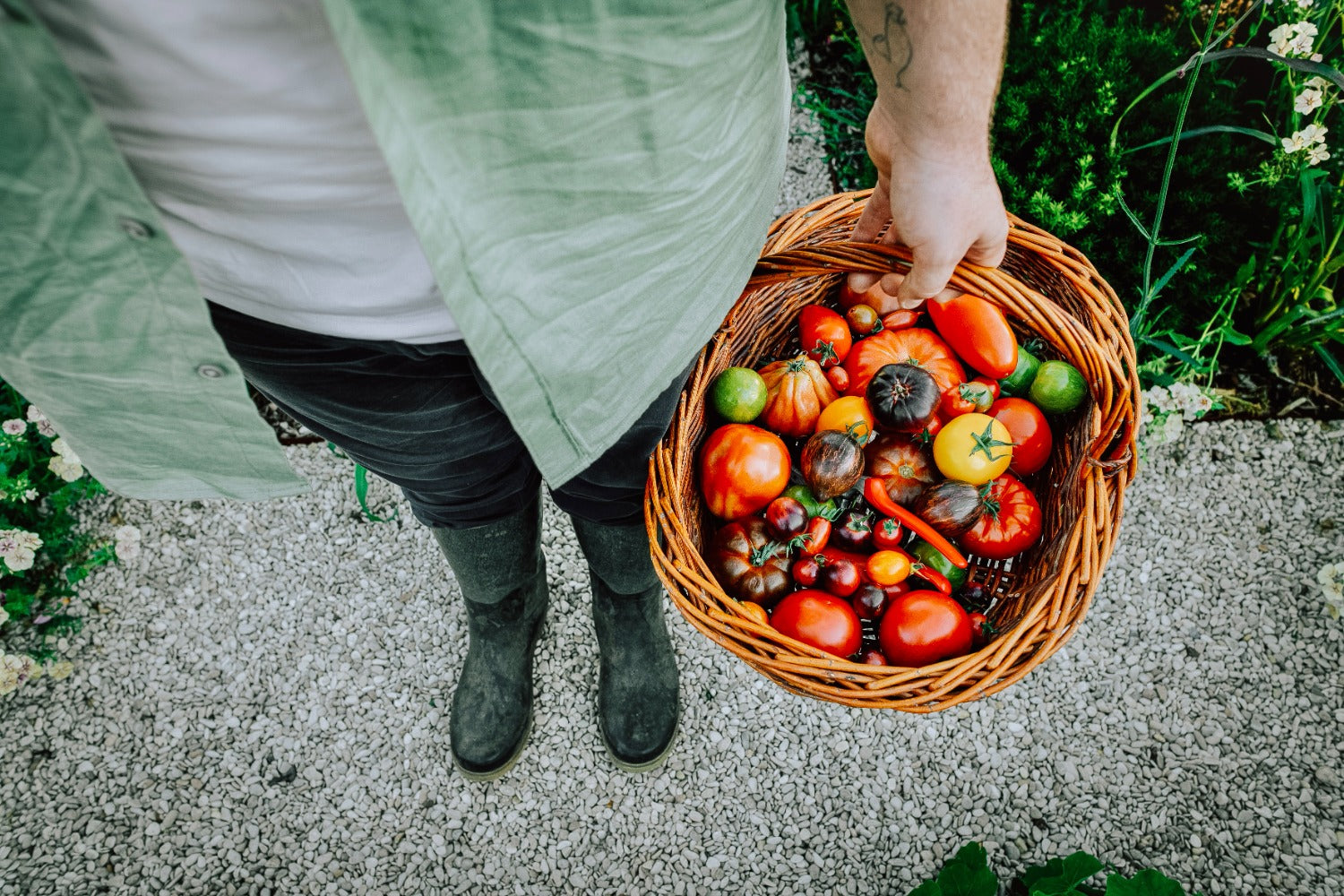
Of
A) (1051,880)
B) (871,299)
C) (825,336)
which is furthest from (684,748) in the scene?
(871,299)

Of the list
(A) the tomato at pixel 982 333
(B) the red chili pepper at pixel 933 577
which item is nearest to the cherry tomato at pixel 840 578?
(B) the red chili pepper at pixel 933 577

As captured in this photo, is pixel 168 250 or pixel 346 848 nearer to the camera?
pixel 168 250

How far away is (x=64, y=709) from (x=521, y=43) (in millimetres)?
2391

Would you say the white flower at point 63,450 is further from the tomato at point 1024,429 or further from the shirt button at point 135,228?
the tomato at point 1024,429

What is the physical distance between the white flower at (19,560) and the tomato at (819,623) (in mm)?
1938

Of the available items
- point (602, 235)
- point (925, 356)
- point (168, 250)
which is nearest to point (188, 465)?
point (168, 250)

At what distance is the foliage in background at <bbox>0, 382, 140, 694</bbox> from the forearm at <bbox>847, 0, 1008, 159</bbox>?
2265 millimetres

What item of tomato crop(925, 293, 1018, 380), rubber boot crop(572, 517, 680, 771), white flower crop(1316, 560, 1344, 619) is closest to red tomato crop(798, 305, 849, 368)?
tomato crop(925, 293, 1018, 380)

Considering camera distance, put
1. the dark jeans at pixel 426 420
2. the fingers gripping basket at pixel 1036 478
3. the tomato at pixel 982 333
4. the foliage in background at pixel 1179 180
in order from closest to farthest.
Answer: the dark jeans at pixel 426 420
the fingers gripping basket at pixel 1036 478
the tomato at pixel 982 333
the foliage in background at pixel 1179 180

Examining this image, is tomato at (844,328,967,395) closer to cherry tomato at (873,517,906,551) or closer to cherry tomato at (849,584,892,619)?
cherry tomato at (873,517,906,551)

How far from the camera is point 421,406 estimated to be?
1.15 metres

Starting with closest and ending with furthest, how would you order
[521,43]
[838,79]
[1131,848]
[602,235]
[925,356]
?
[521,43] → [602,235] → [925,356] → [1131,848] → [838,79]

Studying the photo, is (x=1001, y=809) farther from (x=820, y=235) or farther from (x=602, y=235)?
(x=602, y=235)

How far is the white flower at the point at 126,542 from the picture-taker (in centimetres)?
223
